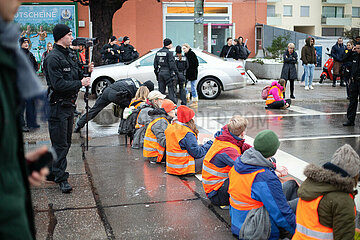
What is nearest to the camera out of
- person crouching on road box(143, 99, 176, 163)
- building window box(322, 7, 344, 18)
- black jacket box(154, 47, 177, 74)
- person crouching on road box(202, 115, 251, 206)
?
person crouching on road box(202, 115, 251, 206)

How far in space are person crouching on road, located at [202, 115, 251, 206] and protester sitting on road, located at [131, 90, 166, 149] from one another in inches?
110

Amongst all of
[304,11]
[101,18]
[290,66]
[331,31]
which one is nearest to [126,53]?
[101,18]

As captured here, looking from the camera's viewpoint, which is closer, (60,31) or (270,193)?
(270,193)

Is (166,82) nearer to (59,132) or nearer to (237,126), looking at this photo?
(59,132)

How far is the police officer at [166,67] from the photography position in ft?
41.4

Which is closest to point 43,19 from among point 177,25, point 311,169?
point 177,25

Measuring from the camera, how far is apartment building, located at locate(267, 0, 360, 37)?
5666cm

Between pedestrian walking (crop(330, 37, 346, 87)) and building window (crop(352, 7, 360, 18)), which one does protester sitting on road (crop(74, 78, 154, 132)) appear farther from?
building window (crop(352, 7, 360, 18))

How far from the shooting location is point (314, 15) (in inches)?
2319

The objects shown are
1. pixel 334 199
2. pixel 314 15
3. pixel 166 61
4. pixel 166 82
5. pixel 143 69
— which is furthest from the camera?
pixel 314 15

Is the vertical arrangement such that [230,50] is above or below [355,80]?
above

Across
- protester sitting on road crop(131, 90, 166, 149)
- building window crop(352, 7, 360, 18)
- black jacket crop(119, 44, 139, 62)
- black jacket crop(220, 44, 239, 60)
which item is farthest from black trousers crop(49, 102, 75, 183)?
building window crop(352, 7, 360, 18)

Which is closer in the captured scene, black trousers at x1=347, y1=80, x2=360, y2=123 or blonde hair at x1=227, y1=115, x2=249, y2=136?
blonde hair at x1=227, y1=115, x2=249, y2=136

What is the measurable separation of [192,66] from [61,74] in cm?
857
